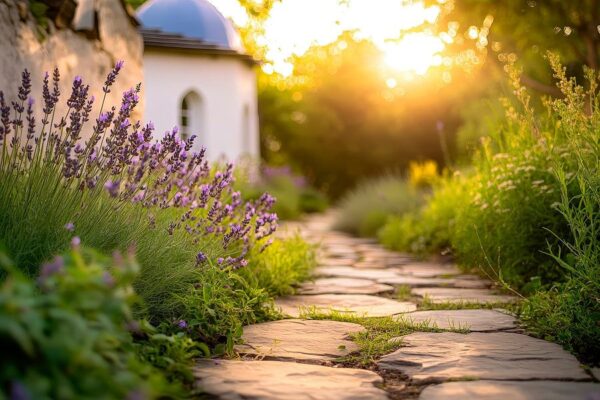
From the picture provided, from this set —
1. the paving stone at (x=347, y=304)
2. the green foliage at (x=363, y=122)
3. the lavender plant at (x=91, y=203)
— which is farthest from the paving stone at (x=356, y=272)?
the green foliage at (x=363, y=122)

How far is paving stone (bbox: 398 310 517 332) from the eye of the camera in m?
3.34

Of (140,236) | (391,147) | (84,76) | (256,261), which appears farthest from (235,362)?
(391,147)

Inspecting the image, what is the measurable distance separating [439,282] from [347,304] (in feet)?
4.03

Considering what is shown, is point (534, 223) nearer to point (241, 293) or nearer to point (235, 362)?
point (241, 293)

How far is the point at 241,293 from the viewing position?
348 cm

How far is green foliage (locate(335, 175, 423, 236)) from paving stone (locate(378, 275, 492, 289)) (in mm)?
3781

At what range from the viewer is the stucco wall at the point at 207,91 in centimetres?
1541

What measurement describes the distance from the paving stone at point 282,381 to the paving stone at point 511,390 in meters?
0.20

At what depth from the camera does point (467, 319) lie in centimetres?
355

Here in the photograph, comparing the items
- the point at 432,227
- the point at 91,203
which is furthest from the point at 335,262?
the point at 91,203

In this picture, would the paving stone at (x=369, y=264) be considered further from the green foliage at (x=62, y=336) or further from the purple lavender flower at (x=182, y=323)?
the green foliage at (x=62, y=336)

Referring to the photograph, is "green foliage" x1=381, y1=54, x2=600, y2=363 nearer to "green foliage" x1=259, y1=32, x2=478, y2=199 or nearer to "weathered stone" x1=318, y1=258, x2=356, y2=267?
"weathered stone" x1=318, y1=258, x2=356, y2=267

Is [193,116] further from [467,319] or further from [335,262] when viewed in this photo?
[467,319]

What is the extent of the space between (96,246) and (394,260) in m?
4.38
